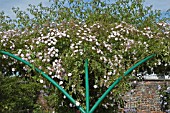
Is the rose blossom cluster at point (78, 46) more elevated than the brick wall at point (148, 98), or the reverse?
the rose blossom cluster at point (78, 46)

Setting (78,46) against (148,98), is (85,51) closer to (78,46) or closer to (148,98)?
(78,46)

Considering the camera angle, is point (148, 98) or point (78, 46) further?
point (148, 98)

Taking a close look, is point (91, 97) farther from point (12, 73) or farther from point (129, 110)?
point (129, 110)

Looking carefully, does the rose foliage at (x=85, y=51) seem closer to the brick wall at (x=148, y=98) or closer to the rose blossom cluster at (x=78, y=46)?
the rose blossom cluster at (x=78, y=46)

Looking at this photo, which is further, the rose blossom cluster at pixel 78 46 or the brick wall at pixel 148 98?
the brick wall at pixel 148 98

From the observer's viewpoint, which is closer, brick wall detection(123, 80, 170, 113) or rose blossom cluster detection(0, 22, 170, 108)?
rose blossom cluster detection(0, 22, 170, 108)

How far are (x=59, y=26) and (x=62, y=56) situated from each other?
1.76 ft

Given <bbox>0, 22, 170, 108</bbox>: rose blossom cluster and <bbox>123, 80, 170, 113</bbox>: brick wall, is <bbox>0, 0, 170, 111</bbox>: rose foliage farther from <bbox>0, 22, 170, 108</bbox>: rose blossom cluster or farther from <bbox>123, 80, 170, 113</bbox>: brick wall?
→ <bbox>123, 80, 170, 113</bbox>: brick wall

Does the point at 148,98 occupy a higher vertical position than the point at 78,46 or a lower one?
lower

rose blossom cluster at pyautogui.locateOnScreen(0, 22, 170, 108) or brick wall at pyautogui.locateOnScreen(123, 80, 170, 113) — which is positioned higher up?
rose blossom cluster at pyautogui.locateOnScreen(0, 22, 170, 108)

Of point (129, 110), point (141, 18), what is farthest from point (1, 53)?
point (141, 18)

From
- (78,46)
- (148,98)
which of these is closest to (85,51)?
(78,46)

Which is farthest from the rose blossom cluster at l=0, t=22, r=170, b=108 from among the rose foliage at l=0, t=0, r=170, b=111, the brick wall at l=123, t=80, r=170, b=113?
the brick wall at l=123, t=80, r=170, b=113

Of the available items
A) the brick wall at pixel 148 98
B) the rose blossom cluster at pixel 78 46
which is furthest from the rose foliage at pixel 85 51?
the brick wall at pixel 148 98
